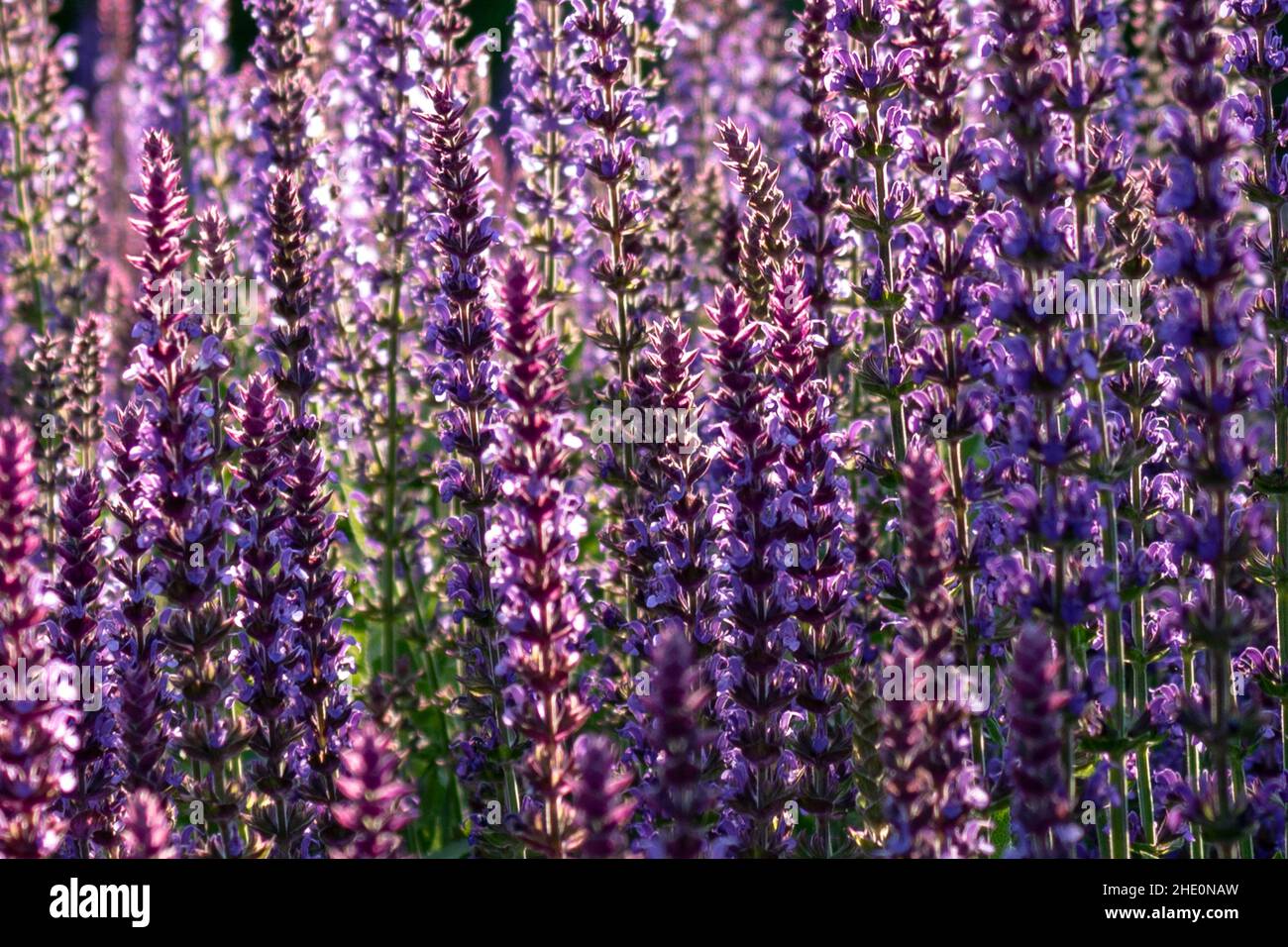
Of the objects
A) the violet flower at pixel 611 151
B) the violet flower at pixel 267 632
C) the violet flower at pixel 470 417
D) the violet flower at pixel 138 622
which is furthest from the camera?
the violet flower at pixel 611 151

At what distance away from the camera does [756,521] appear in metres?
5.33

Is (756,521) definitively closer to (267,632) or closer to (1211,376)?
(1211,376)

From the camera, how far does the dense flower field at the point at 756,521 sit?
14.7 feet

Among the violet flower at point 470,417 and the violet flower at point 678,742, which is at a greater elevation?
the violet flower at point 470,417

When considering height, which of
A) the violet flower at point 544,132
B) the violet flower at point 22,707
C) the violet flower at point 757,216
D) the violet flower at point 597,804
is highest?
the violet flower at point 544,132

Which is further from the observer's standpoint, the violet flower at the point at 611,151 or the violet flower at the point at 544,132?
the violet flower at the point at 544,132

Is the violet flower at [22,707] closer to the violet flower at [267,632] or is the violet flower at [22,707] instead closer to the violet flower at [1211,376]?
the violet flower at [267,632]

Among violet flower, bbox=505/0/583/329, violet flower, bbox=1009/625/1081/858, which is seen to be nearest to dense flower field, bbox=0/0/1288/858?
violet flower, bbox=1009/625/1081/858

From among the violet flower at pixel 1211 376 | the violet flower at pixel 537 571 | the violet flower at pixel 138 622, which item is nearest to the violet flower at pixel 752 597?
the violet flower at pixel 537 571

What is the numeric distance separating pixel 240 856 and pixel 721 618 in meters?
1.97

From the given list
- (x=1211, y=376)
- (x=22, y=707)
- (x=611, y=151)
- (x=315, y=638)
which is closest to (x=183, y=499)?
(x=315, y=638)

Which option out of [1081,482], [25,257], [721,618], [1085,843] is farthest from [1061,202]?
[25,257]

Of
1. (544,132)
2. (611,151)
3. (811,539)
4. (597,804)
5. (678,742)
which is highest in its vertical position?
(544,132)

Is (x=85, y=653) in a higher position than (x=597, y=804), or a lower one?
higher
